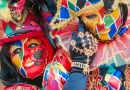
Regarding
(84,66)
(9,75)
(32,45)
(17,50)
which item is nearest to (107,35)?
(84,66)

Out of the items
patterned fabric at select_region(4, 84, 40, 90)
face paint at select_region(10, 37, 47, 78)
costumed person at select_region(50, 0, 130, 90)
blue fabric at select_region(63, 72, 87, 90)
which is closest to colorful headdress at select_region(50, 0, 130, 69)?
costumed person at select_region(50, 0, 130, 90)

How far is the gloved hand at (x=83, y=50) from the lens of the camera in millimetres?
1040

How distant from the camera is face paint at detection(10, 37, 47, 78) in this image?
1351 mm

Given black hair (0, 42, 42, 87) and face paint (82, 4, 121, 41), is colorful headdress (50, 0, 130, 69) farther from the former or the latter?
black hair (0, 42, 42, 87)

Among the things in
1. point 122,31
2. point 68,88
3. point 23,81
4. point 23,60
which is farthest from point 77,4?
point 23,81

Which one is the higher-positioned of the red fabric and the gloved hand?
the gloved hand

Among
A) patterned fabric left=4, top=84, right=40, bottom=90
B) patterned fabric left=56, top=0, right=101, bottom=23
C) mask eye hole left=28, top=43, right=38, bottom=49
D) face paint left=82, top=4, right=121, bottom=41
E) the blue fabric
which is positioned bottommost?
patterned fabric left=4, top=84, right=40, bottom=90

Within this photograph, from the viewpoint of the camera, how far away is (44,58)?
1.37 meters

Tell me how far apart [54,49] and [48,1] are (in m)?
0.42

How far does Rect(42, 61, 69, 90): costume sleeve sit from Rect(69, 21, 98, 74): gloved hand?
128 millimetres

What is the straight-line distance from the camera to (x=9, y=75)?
155 cm

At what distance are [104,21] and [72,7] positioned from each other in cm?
20

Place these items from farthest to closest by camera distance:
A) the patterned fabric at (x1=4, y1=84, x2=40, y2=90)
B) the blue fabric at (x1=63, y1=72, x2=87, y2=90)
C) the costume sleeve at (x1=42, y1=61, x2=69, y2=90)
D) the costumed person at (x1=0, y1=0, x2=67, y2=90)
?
the patterned fabric at (x1=4, y1=84, x2=40, y2=90), the costumed person at (x1=0, y1=0, x2=67, y2=90), the costume sleeve at (x1=42, y1=61, x2=69, y2=90), the blue fabric at (x1=63, y1=72, x2=87, y2=90)

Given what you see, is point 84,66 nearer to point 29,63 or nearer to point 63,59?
point 63,59
